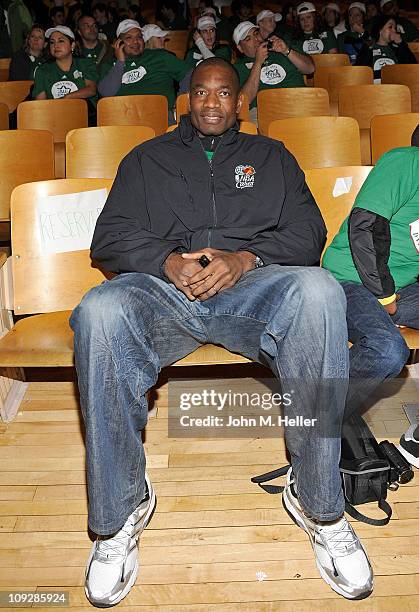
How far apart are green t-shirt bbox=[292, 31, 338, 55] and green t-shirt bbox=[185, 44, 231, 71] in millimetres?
883

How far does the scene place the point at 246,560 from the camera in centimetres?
166

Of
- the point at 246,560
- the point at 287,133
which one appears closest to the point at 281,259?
the point at 246,560

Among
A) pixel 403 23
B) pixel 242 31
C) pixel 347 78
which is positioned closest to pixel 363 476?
pixel 347 78

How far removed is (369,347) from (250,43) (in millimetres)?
3423

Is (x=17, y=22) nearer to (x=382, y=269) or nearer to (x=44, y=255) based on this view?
(x=44, y=255)

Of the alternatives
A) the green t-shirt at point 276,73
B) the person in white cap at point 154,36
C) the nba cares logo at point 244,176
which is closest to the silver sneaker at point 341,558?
the nba cares logo at point 244,176

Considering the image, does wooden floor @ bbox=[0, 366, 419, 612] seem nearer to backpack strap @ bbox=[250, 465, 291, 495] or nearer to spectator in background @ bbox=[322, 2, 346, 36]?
backpack strap @ bbox=[250, 465, 291, 495]

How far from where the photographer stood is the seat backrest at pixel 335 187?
2287mm

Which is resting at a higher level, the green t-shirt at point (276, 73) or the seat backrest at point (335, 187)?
the green t-shirt at point (276, 73)

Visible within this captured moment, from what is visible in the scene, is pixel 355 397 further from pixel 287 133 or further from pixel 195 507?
pixel 287 133

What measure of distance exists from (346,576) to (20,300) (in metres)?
1.31

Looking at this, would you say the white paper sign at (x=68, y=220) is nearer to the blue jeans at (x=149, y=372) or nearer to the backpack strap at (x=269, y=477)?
the blue jeans at (x=149, y=372)

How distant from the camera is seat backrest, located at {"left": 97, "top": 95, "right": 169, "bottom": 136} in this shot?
3.63 metres

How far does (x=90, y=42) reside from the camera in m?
5.68
